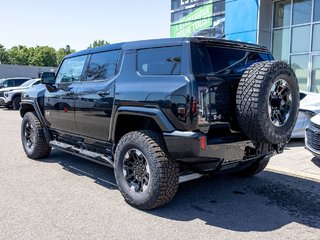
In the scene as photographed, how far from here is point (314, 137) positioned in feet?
20.0

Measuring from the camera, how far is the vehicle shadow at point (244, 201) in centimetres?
387

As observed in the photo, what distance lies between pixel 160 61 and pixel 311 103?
5163 mm

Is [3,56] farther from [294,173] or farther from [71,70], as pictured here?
[294,173]

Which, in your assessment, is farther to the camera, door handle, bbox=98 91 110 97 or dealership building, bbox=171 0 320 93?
dealership building, bbox=171 0 320 93

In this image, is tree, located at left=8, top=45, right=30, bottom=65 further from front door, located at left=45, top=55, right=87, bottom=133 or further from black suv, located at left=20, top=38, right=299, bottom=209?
black suv, located at left=20, top=38, right=299, bottom=209

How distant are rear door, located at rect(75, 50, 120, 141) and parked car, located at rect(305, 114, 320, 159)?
370cm

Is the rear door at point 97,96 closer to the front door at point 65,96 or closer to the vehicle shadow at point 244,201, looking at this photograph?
the front door at point 65,96

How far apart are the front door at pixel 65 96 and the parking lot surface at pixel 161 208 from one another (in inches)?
32.4

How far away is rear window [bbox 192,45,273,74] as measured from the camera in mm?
3782

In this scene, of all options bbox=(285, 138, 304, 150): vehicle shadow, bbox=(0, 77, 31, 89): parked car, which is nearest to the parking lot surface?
bbox=(285, 138, 304, 150): vehicle shadow

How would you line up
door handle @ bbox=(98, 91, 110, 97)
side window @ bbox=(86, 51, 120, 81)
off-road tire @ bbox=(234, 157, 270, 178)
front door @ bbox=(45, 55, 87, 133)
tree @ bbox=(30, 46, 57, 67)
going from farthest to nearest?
tree @ bbox=(30, 46, 57, 67) < front door @ bbox=(45, 55, 87, 133) < off-road tire @ bbox=(234, 157, 270, 178) < side window @ bbox=(86, 51, 120, 81) < door handle @ bbox=(98, 91, 110, 97)

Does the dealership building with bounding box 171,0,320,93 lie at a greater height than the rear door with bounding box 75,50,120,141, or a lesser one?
greater

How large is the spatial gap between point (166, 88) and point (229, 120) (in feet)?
2.58

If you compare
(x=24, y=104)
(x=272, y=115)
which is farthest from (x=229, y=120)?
(x=24, y=104)
